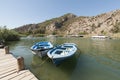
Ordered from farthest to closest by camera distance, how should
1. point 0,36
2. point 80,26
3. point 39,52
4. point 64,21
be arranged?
1. point 64,21
2. point 80,26
3. point 0,36
4. point 39,52

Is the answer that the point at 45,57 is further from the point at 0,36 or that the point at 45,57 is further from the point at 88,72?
the point at 0,36

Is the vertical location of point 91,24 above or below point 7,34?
above

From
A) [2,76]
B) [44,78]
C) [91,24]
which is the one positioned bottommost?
[44,78]

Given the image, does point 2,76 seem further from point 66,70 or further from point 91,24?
point 91,24

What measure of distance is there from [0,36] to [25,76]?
A: 132ft

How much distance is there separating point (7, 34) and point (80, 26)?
82.9 metres

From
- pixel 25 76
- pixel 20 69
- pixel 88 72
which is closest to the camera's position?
pixel 25 76

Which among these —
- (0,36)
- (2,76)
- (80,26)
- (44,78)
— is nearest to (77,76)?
(44,78)

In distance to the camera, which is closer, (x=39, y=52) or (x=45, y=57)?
(x=39, y=52)

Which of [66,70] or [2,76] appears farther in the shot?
[66,70]

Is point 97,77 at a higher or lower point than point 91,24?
lower

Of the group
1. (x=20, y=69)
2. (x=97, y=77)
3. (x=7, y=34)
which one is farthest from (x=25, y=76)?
(x=7, y=34)

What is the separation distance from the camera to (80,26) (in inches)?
4611

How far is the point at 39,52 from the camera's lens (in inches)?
531
